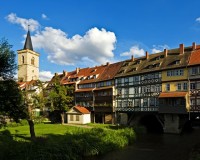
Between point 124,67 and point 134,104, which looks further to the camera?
point 124,67

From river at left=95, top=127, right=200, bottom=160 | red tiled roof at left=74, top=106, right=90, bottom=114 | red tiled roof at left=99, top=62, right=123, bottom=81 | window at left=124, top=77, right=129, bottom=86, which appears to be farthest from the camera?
red tiled roof at left=74, top=106, right=90, bottom=114

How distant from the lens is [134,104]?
138 ft

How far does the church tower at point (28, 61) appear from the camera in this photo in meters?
76.6

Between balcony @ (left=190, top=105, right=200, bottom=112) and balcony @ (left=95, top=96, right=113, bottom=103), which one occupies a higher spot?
balcony @ (left=95, top=96, right=113, bottom=103)

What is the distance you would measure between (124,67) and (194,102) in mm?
16562

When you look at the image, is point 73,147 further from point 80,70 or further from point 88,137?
point 80,70

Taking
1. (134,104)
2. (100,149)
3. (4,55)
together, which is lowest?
(100,149)

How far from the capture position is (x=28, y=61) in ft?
253

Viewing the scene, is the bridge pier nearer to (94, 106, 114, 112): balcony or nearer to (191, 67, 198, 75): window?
(191, 67, 198, 75): window

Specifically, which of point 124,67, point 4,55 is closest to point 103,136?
point 4,55

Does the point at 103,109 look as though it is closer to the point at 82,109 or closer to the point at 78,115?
the point at 82,109

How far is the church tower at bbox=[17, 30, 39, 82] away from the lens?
76.6 meters

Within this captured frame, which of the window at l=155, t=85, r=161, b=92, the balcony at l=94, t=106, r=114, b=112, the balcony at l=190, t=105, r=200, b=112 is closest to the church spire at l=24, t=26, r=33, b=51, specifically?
the balcony at l=94, t=106, r=114, b=112

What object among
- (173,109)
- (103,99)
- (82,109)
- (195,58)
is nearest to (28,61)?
(82,109)
